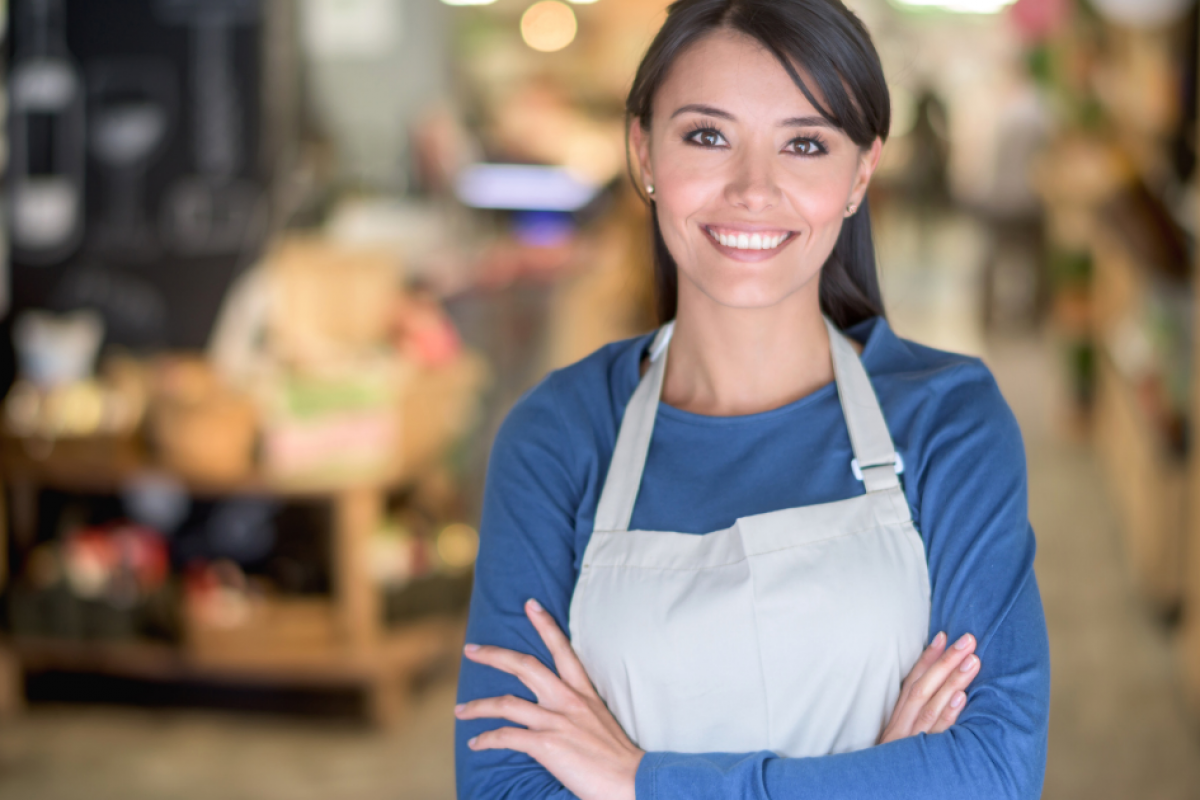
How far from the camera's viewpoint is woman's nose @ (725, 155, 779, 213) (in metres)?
1.40

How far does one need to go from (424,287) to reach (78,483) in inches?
A: 62.7

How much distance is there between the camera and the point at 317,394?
3621 millimetres

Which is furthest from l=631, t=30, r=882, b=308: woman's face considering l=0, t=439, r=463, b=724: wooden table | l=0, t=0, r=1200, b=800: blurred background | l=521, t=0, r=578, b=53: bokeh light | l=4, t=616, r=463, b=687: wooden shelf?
l=521, t=0, r=578, b=53: bokeh light

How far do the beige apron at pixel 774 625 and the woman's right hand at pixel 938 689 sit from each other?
0.03m

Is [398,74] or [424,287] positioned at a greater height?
[398,74]

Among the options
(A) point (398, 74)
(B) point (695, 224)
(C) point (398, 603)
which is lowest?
(C) point (398, 603)

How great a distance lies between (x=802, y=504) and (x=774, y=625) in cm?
15

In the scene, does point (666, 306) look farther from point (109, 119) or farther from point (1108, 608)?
point (1108, 608)

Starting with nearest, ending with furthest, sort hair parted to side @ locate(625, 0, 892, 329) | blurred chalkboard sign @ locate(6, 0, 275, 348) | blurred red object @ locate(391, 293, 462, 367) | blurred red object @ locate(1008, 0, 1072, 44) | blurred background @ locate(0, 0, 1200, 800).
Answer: hair parted to side @ locate(625, 0, 892, 329) → blurred background @ locate(0, 0, 1200, 800) → blurred chalkboard sign @ locate(6, 0, 275, 348) → blurred red object @ locate(391, 293, 462, 367) → blurred red object @ locate(1008, 0, 1072, 44)

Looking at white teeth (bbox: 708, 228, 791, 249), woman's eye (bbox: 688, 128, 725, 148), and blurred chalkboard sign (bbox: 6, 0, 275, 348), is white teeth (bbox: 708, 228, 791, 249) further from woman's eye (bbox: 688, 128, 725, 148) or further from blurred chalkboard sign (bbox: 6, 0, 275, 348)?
blurred chalkboard sign (bbox: 6, 0, 275, 348)

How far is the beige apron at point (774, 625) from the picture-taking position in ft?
4.48

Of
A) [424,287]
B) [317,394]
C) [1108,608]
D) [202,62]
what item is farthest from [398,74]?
[1108,608]

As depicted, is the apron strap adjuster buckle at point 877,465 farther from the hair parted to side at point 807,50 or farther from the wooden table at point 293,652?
the wooden table at point 293,652

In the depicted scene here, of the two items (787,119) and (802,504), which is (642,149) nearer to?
(787,119)
